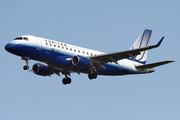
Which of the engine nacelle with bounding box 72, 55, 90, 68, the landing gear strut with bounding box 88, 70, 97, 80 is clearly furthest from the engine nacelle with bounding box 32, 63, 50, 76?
the landing gear strut with bounding box 88, 70, 97, 80

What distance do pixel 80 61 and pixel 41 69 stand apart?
23.2ft

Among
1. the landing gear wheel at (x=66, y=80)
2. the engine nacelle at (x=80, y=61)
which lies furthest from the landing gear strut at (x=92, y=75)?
the landing gear wheel at (x=66, y=80)

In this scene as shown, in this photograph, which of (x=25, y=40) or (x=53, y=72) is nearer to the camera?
(x=25, y=40)

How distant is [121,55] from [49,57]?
29.4 ft

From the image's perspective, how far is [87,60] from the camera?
4153 centimetres

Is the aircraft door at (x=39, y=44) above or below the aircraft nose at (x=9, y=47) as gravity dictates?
above

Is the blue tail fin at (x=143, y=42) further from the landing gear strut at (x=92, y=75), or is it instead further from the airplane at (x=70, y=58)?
the landing gear strut at (x=92, y=75)

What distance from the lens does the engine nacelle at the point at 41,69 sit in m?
45.0

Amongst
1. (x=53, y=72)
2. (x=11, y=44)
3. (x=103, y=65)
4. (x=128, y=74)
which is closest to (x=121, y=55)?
(x=103, y=65)

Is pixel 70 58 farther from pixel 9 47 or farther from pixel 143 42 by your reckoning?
pixel 143 42

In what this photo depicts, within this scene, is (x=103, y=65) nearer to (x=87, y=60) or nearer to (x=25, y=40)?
(x=87, y=60)

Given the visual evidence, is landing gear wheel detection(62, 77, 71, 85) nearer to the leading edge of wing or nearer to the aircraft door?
the leading edge of wing

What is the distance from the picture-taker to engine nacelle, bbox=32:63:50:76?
45.0m

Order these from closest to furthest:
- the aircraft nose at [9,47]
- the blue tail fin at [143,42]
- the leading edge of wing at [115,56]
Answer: the aircraft nose at [9,47]
the leading edge of wing at [115,56]
the blue tail fin at [143,42]
